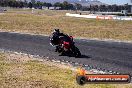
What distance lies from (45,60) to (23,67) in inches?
105

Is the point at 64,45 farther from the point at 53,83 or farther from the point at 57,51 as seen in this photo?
the point at 53,83

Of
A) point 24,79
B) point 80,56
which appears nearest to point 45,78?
point 24,79

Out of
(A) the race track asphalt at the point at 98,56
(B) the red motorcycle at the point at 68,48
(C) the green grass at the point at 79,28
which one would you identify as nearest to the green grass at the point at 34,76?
(A) the race track asphalt at the point at 98,56

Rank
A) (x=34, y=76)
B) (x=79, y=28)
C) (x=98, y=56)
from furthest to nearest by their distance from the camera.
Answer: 1. (x=79, y=28)
2. (x=98, y=56)
3. (x=34, y=76)

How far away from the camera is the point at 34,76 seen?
561 inches

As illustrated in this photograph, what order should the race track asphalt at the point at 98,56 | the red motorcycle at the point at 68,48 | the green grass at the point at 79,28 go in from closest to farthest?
the race track asphalt at the point at 98,56, the red motorcycle at the point at 68,48, the green grass at the point at 79,28

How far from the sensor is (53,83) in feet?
42.4

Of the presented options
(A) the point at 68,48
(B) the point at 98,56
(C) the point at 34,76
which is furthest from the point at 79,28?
(C) the point at 34,76

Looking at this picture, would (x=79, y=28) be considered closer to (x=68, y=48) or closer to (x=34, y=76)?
(x=68, y=48)

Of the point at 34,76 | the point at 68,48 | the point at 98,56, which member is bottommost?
the point at 98,56

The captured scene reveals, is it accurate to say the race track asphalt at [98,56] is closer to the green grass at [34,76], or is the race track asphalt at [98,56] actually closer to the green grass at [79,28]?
the green grass at [34,76]

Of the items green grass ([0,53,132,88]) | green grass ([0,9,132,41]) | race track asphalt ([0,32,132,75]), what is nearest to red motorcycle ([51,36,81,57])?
race track asphalt ([0,32,132,75])

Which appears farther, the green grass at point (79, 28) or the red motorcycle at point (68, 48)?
the green grass at point (79, 28)

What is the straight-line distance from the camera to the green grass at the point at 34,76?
12609 mm
